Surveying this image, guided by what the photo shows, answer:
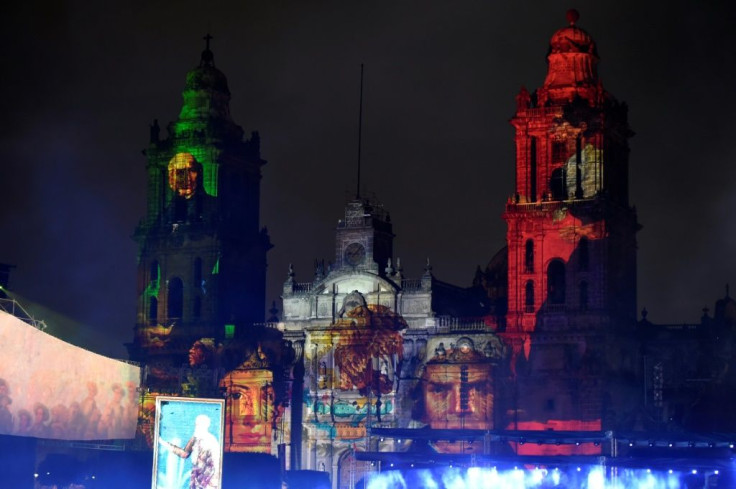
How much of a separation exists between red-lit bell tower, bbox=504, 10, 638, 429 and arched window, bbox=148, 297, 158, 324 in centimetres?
1917

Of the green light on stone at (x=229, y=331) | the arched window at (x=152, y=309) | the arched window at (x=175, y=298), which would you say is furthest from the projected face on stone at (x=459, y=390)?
the arched window at (x=152, y=309)

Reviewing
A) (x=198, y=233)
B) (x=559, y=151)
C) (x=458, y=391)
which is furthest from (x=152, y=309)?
(x=559, y=151)

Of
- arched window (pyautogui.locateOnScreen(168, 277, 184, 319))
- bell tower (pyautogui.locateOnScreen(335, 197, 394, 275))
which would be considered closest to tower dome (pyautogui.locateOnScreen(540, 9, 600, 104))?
bell tower (pyautogui.locateOnScreen(335, 197, 394, 275))

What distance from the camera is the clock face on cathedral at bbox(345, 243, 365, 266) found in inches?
3091

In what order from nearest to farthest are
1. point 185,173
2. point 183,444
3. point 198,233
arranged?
point 183,444 < point 198,233 < point 185,173

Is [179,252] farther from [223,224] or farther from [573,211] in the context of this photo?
[573,211]

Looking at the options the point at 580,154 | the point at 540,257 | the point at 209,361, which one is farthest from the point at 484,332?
the point at 209,361

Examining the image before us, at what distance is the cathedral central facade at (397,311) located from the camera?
241 ft

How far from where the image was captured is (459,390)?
75062mm

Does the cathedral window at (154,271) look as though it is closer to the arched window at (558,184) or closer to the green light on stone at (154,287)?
the green light on stone at (154,287)

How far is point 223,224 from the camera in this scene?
81812 mm

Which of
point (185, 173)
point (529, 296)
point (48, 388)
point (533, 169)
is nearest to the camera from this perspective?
point (48, 388)

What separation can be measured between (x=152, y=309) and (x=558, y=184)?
22199mm

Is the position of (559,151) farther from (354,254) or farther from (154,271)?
(154,271)
